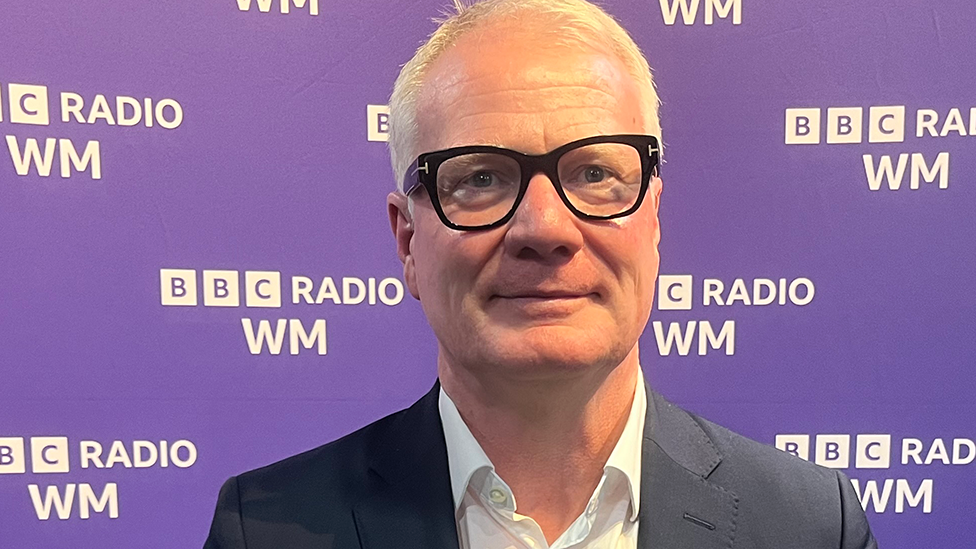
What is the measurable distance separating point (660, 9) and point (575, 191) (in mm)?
777

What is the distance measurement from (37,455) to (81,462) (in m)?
0.10

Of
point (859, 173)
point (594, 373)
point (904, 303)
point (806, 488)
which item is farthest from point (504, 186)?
point (904, 303)

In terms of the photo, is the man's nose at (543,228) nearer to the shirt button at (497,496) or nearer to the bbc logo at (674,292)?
the shirt button at (497,496)

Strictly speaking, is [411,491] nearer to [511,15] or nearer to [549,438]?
[549,438]

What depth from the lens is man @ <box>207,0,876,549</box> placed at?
77 cm

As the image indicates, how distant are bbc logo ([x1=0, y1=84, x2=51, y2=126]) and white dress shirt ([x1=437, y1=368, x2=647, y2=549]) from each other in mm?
1097

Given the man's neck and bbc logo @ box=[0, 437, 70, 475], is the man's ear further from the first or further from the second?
bbc logo @ box=[0, 437, 70, 475]

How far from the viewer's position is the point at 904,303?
1408mm

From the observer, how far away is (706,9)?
135cm

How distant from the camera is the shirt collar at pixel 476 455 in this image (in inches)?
35.6

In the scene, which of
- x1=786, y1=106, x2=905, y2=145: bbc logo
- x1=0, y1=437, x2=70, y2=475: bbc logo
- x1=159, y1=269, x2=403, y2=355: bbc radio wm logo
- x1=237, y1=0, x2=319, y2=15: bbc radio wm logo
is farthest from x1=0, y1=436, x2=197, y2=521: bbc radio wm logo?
x1=786, y1=106, x2=905, y2=145: bbc logo

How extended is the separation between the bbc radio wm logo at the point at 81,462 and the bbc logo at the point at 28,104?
0.68 metres

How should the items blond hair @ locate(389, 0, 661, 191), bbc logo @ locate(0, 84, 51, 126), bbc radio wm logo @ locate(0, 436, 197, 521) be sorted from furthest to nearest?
bbc radio wm logo @ locate(0, 436, 197, 521) < bbc logo @ locate(0, 84, 51, 126) < blond hair @ locate(389, 0, 661, 191)

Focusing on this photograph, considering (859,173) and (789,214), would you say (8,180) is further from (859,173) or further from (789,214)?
(859,173)
